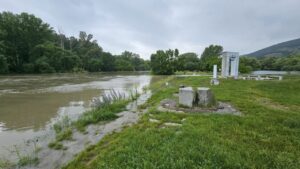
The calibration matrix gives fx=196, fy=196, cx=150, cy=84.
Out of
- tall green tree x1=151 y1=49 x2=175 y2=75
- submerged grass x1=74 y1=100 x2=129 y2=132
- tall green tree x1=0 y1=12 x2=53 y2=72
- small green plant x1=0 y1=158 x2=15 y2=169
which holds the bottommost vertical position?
small green plant x1=0 y1=158 x2=15 y2=169

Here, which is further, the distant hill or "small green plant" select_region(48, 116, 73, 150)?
the distant hill

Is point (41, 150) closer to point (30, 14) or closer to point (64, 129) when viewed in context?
point (64, 129)

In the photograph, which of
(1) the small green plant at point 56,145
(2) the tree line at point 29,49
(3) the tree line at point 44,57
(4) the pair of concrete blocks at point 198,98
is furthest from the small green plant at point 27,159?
(2) the tree line at point 29,49

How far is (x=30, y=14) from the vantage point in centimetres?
4691

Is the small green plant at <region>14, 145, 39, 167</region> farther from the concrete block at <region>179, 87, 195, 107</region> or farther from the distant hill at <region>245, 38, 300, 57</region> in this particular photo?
the distant hill at <region>245, 38, 300, 57</region>

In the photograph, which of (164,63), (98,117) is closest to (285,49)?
(164,63)

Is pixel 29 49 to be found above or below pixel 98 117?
above

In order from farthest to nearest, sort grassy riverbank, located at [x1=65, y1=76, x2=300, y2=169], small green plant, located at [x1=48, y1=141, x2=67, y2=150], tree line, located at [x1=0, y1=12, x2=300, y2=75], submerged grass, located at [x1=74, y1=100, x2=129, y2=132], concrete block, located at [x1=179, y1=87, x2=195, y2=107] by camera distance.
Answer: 1. tree line, located at [x1=0, y1=12, x2=300, y2=75]
2. concrete block, located at [x1=179, y1=87, x2=195, y2=107]
3. submerged grass, located at [x1=74, y1=100, x2=129, y2=132]
4. small green plant, located at [x1=48, y1=141, x2=67, y2=150]
5. grassy riverbank, located at [x1=65, y1=76, x2=300, y2=169]

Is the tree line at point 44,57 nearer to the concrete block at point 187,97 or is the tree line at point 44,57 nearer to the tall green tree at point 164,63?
the tall green tree at point 164,63

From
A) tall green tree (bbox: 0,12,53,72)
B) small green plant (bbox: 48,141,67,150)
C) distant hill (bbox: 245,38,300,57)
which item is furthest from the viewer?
distant hill (bbox: 245,38,300,57)

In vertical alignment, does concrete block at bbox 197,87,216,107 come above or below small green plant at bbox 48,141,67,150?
above

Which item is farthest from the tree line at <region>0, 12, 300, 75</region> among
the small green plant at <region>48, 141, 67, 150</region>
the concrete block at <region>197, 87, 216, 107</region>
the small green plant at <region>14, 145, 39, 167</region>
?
the small green plant at <region>14, 145, 39, 167</region>

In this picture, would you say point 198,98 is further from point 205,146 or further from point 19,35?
point 19,35

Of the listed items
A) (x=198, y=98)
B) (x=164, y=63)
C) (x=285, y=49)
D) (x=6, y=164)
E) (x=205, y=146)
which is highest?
(x=285, y=49)
